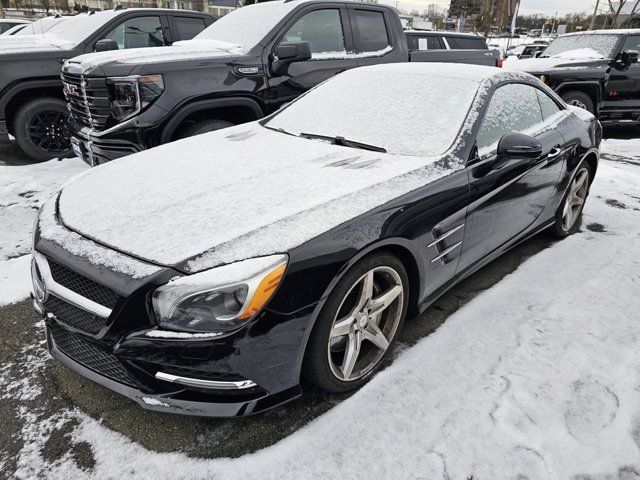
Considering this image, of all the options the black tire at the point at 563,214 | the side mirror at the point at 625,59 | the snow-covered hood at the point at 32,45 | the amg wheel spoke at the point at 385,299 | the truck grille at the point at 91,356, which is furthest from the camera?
the side mirror at the point at 625,59

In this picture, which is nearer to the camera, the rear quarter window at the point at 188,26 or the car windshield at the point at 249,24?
the car windshield at the point at 249,24

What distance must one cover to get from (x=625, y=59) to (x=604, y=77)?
42cm

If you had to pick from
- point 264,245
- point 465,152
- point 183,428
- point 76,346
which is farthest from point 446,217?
point 76,346

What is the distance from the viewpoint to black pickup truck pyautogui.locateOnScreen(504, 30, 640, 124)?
312 inches

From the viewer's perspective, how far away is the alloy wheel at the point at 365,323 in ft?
6.95

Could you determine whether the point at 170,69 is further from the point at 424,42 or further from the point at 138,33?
→ the point at 424,42

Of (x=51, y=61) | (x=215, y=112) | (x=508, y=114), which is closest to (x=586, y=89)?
(x=508, y=114)

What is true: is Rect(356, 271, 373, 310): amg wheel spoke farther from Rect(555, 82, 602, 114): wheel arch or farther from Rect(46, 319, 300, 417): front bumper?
Rect(555, 82, 602, 114): wheel arch

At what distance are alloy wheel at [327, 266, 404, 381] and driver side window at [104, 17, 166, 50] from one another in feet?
19.4

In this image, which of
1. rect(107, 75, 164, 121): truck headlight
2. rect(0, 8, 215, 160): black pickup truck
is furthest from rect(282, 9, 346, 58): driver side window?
A: rect(0, 8, 215, 160): black pickup truck

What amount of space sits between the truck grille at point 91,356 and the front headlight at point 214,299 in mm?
281

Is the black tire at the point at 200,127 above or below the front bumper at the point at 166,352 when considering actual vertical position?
above

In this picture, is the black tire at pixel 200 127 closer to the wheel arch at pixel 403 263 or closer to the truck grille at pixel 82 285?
the truck grille at pixel 82 285

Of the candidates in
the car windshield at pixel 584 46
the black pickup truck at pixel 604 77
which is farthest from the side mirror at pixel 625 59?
the car windshield at pixel 584 46
